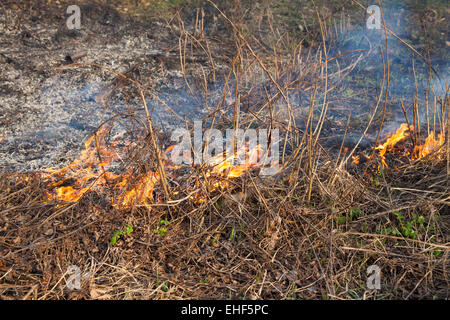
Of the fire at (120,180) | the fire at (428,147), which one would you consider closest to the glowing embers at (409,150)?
the fire at (428,147)

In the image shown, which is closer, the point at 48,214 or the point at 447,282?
the point at 447,282

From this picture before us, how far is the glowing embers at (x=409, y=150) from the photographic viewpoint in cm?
350

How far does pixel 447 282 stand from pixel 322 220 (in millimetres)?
850

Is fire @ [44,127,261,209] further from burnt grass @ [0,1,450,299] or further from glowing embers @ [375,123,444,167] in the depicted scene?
glowing embers @ [375,123,444,167]

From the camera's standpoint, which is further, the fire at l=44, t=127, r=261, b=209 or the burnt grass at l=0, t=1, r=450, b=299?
the fire at l=44, t=127, r=261, b=209

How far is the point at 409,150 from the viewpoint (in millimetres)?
3674

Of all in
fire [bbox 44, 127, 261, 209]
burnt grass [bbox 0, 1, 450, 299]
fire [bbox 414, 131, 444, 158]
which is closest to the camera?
burnt grass [bbox 0, 1, 450, 299]

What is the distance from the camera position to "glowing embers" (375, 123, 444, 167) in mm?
3497

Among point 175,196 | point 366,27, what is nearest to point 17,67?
point 175,196

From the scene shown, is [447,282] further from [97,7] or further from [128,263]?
[97,7]

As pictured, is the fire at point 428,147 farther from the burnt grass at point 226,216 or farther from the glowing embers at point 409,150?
the burnt grass at point 226,216

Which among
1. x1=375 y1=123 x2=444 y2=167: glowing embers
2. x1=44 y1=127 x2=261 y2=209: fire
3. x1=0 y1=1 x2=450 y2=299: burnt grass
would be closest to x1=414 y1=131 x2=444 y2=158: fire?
x1=375 y1=123 x2=444 y2=167: glowing embers

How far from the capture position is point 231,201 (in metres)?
3.00

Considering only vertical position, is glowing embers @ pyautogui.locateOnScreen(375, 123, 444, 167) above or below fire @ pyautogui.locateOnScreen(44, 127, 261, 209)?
above
